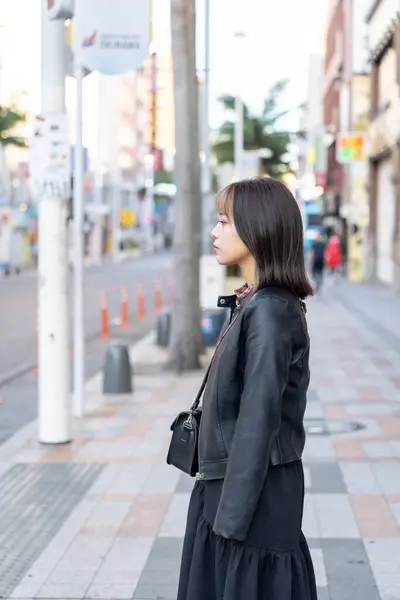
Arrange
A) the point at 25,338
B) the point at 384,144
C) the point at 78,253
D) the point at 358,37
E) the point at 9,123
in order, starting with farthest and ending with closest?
the point at 358,37, the point at 9,123, the point at 384,144, the point at 25,338, the point at 78,253

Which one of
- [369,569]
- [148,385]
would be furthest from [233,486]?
[148,385]

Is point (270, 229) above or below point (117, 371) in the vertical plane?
above

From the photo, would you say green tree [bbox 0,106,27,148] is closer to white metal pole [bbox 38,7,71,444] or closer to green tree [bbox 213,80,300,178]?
green tree [bbox 213,80,300,178]

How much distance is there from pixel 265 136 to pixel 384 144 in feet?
63.5

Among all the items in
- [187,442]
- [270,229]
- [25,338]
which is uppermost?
[270,229]

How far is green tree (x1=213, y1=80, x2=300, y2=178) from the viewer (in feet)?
178

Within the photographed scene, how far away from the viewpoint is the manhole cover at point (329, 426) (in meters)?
9.80

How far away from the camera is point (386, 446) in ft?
29.7

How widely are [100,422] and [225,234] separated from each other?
23.5ft

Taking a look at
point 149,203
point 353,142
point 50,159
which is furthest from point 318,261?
point 149,203

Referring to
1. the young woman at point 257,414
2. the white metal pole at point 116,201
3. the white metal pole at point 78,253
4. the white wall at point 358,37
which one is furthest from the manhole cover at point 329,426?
the white metal pole at point 116,201

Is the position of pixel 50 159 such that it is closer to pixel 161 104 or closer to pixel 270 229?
pixel 270 229

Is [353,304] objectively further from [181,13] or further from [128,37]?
[128,37]

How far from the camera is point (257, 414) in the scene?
3.18 m
